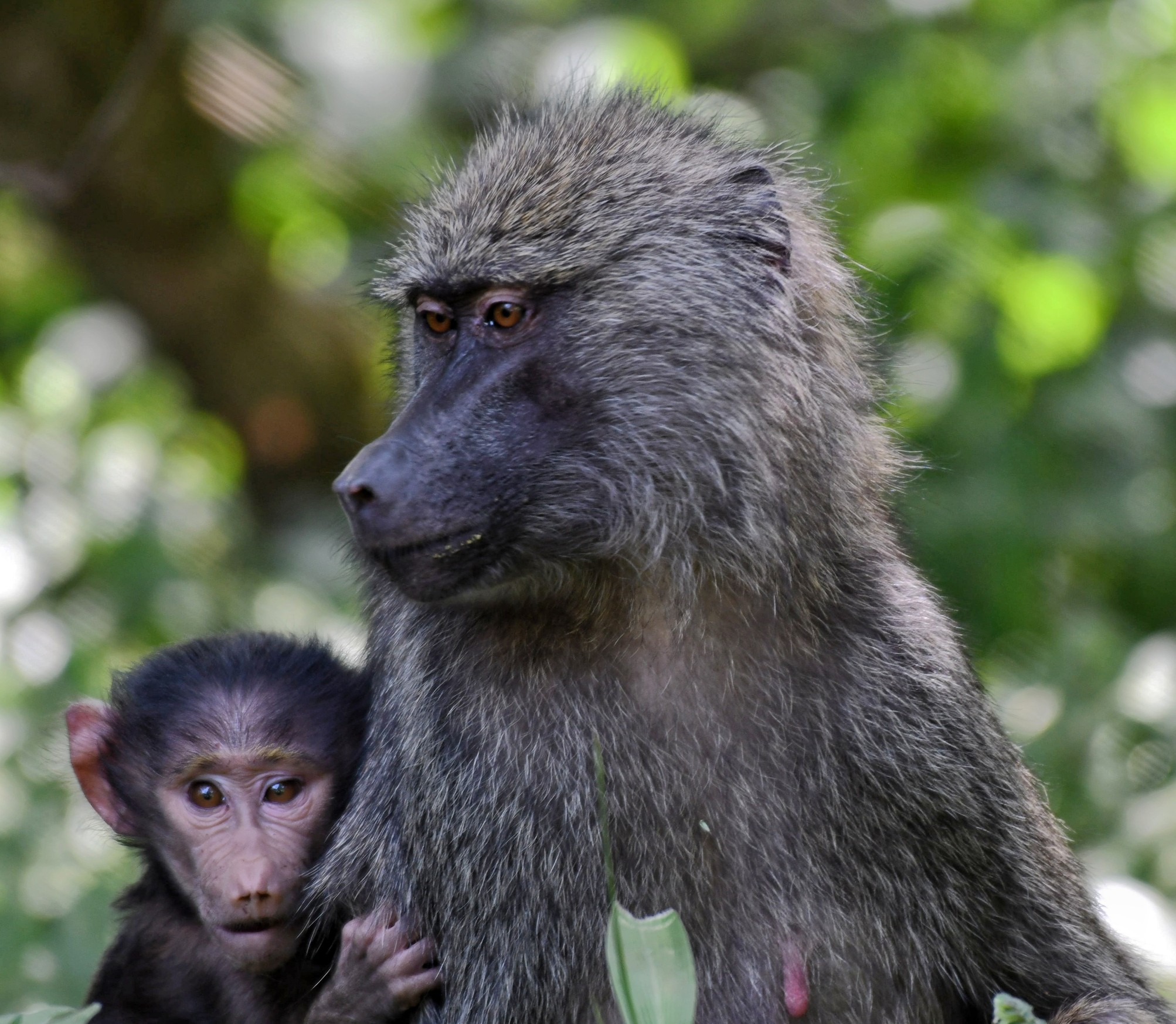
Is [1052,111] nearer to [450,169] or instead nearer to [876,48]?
[876,48]

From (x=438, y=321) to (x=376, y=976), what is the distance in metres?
1.19

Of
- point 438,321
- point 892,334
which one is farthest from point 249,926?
point 892,334

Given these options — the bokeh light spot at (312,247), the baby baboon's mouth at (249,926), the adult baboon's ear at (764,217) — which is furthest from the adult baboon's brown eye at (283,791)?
the bokeh light spot at (312,247)

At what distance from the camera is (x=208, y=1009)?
10.8 ft

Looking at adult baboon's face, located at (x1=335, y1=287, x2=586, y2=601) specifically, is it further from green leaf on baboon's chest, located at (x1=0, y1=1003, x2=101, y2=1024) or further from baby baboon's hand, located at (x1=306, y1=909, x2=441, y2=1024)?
green leaf on baboon's chest, located at (x1=0, y1=1003, x2=101, y2=1024)

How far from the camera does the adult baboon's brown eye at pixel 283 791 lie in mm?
3312

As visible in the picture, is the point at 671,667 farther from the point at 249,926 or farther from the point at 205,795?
the point at 205,795

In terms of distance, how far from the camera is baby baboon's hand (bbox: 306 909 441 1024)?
2.88 meters

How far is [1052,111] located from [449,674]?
4830 millimetres

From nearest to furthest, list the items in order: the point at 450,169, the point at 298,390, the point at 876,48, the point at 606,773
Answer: the point at 606,773 → the point at 450,169 → the point at 876,48 → the point at 298,390

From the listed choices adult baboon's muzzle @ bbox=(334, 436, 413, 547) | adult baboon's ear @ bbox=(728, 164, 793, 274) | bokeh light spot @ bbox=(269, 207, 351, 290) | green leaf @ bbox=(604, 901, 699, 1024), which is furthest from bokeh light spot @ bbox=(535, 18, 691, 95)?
green leaf @ bbox=(604, 901, 699, 1024)

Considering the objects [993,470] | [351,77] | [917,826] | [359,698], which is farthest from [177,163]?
[917,826]

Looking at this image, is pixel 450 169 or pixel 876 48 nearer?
pixel 450 169

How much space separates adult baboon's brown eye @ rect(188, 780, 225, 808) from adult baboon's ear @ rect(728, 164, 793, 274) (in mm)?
1538
